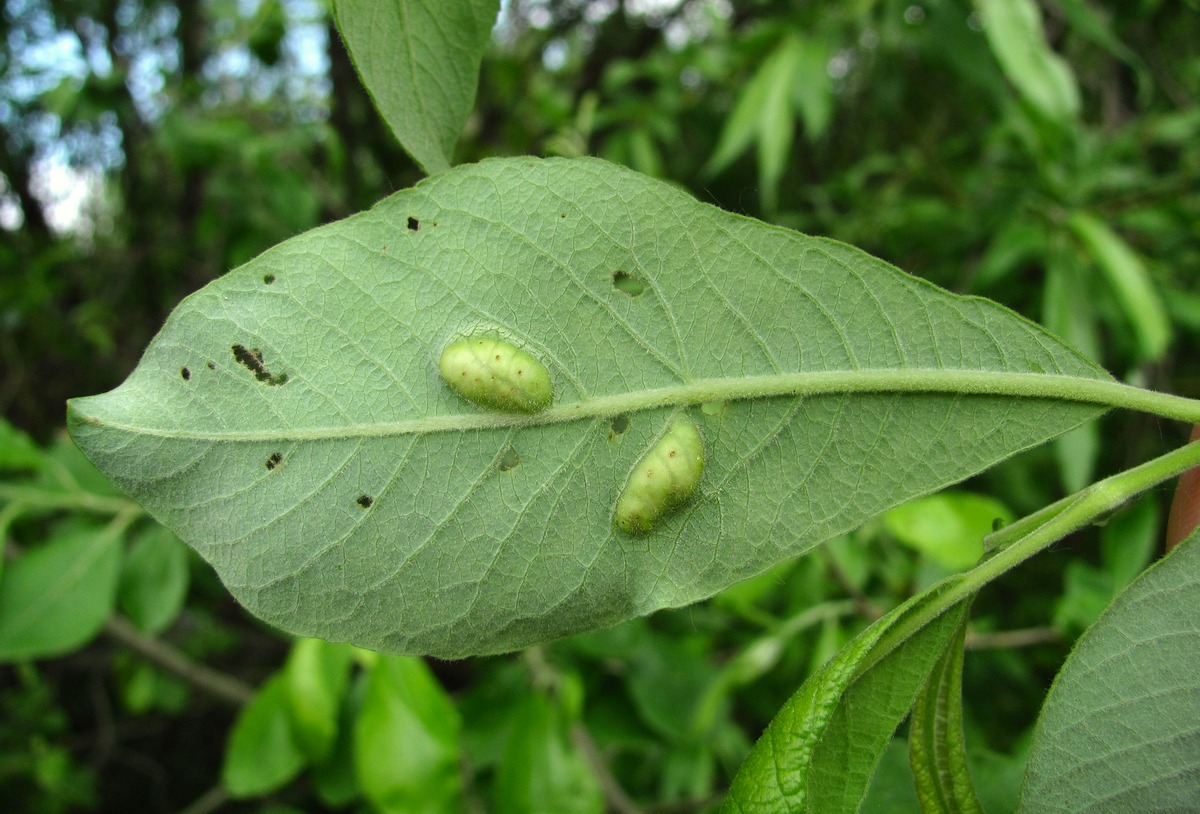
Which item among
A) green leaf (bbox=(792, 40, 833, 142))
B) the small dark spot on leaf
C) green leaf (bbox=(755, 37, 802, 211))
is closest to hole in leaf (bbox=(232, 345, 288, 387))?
the small dark spot on leaf

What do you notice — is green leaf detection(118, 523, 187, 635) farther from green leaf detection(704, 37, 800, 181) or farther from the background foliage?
green leaf detection(704, 37, 800, 181)

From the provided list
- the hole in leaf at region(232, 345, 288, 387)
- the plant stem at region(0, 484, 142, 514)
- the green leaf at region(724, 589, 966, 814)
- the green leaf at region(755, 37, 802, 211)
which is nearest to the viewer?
the green leaf at region(724, 589, 966, 814)

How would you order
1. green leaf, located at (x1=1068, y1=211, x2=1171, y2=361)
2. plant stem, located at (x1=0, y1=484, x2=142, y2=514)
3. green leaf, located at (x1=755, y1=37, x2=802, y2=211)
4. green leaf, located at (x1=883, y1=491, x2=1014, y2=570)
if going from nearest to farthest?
plant stem, located at (x1=0, y1=484, x2=142, y2=514)
green leaf, located at (x1=883, y1=491, x2=1014, y2=570)
green leaf, located at (x1=1068, y1=211, x2=1171, y2=361)
green leaf, located at (x1=755, y1=37, x2=802, y2=211)

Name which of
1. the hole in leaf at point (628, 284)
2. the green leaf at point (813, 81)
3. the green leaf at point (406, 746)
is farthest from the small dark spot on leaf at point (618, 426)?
the green leaf at point (813, 81)

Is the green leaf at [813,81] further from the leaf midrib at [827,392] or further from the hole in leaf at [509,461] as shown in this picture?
the hole in leaf at [509,461]

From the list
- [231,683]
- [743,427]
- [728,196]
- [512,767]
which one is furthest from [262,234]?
[743,427]
